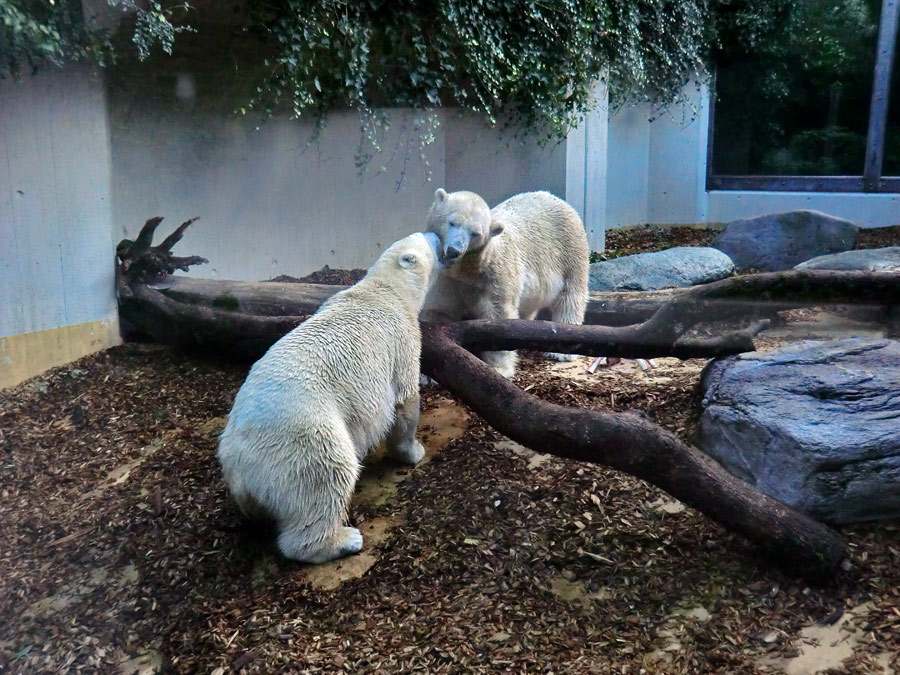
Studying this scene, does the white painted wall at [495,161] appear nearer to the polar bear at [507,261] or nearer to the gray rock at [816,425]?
the polar bear at [507,261]

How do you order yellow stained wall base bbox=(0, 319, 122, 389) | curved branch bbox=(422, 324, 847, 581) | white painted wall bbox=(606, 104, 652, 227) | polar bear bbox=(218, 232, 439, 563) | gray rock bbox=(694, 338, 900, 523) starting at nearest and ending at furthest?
curved branch bbox=(422, 324, 847, 581) < gray rock bbox=(694, 338, 900, 523) < polar bear bbox=(218, 232, 439, 563) < yellow stained wall base bbox=(0, 319, 122, 389) < white painted wall bbox=(606, 104, 652, 227)

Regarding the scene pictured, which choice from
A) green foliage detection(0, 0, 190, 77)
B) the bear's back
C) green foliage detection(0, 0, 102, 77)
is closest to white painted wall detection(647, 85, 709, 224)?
the bear's back

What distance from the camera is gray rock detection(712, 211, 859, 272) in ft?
14.4

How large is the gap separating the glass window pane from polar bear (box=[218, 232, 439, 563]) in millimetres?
2686

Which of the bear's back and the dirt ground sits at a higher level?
the bear's back

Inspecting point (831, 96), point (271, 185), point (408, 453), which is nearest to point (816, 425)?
point (408, 453)

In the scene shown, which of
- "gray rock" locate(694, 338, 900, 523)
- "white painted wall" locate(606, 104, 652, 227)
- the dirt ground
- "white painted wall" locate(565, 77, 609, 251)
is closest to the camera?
the dirt ground

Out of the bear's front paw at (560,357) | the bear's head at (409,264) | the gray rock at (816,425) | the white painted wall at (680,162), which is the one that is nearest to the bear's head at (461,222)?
the bear's head at (409,264)

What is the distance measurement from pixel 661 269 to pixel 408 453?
9.56 feet

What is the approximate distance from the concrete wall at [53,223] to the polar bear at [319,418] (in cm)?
149

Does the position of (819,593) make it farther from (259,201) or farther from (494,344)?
(259,201)

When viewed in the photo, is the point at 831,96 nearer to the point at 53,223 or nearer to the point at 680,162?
the point at 680,162

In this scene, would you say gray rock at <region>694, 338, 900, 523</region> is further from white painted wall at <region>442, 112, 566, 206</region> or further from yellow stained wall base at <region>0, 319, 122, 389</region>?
yellow stained wall base at <region>0, 319, 122, 389</region>

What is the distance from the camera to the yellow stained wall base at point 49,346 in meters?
3.27
